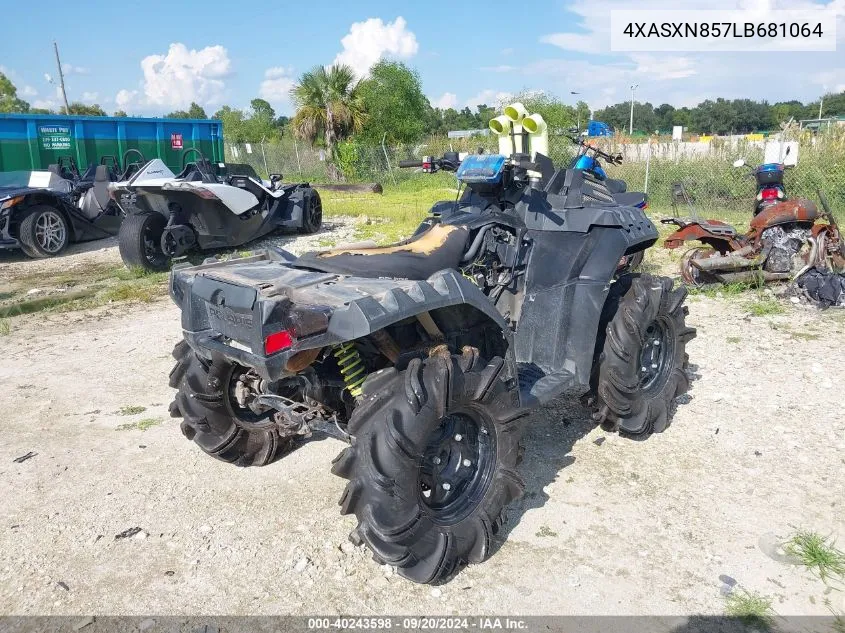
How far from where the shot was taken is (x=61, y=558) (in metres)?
3.27

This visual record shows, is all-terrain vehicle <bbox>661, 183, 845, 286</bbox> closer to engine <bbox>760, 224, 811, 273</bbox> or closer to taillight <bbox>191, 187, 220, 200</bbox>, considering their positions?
engine <bbox>760, 224, 811, 273</bbox>

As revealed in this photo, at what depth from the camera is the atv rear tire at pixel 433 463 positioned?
9.08 ft

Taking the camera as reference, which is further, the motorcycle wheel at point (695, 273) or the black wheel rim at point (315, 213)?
the black wheel rim at point (315, 213)

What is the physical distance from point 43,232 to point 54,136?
479 centimetres

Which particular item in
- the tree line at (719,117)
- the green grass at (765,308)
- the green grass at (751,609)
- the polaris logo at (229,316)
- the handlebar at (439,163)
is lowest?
the green grass at (751,609)

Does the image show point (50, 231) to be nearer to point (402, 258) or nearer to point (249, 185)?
point (249, 185)

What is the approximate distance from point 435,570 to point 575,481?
1270 millimetres

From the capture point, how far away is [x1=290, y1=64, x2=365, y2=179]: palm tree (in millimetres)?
29953

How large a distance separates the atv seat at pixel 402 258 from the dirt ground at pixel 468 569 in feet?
4.34

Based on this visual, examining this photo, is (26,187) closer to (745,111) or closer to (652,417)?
(652,417)

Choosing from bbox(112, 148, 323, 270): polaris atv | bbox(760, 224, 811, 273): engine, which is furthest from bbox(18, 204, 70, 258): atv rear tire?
bbox(760, 224, 811, 273): engine

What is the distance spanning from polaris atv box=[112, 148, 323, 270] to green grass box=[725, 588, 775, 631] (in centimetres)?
911

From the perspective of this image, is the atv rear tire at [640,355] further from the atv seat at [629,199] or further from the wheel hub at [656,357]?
the atv seat at [629,199]

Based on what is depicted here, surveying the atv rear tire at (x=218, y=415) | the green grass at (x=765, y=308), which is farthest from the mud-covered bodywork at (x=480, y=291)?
the green grass at (x=765, y=308)
